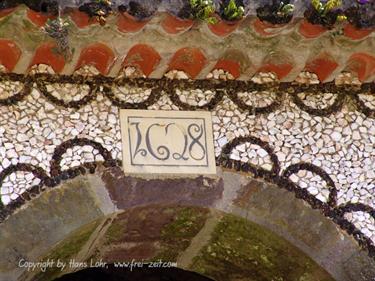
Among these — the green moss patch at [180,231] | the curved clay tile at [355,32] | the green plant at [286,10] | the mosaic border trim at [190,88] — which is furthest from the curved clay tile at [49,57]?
the curved clay tile at [355,32]

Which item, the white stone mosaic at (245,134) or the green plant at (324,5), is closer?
the green plant at (324,5)

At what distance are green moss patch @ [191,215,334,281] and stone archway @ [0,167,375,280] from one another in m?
0.02

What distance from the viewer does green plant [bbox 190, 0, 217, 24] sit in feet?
18.5

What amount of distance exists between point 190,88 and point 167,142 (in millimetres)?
323

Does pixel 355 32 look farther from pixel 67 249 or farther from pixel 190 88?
pixel 67 249

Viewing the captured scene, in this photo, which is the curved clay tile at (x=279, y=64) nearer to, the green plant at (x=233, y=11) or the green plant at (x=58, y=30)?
the green plant at (x=233, y=11)

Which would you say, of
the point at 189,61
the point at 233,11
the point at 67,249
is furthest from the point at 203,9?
the point at 67,249

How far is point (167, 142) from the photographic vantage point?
237 inches

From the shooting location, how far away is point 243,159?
6078 millimetres

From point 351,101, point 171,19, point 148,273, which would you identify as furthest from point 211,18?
point 148,273

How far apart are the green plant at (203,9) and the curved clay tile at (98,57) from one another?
0.48 metres

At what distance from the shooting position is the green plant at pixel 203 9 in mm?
5629

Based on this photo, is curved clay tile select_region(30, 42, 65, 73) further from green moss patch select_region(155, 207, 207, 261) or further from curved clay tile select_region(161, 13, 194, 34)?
green moss patch select_region(155, 207, 207, 261)

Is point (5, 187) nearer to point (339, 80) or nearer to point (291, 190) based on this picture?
point (291, 190)
